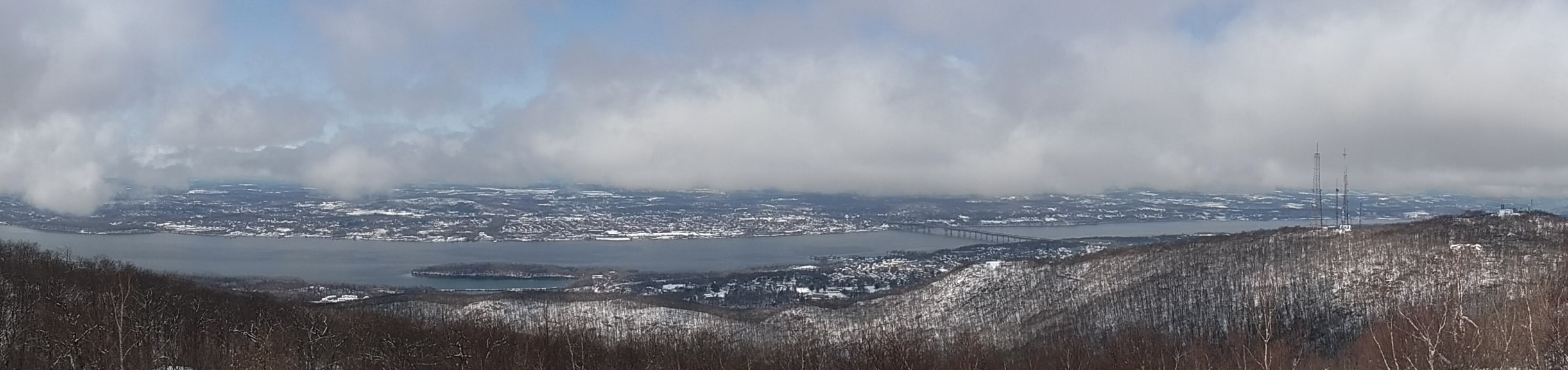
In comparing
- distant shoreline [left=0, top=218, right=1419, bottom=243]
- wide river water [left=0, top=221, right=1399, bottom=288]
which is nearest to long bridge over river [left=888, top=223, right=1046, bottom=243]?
distant shoreline [left=0, top=218, right=1419, bottom=243]

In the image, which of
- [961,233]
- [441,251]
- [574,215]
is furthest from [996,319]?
[574,215]

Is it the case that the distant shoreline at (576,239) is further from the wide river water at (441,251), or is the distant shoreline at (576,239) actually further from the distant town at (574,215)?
the wide river water at (441,251)

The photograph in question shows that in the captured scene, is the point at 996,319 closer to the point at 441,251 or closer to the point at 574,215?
the point at 441,251

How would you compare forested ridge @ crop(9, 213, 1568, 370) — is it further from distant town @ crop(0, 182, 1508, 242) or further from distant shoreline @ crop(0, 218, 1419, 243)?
distant town @ crop(0, 182, 1508, 242)

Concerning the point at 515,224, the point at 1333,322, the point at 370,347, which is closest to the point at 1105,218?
the point at 515,224

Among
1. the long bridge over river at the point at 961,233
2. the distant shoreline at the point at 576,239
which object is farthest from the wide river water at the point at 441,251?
the long bridge over river at the point at 961,233

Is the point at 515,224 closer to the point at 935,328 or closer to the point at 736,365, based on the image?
the point at 935,328
